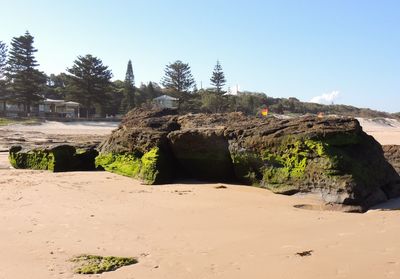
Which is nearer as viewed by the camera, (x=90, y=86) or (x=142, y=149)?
(x=142, y=149)

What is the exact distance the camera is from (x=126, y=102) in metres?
68.4

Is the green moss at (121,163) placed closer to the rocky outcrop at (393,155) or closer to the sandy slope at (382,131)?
the rocky outcrop at (393,155)

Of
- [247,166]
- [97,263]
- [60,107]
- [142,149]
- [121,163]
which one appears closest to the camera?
→ [97,263]

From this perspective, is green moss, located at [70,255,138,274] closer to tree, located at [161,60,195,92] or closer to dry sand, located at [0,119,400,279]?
dry sand, located at [0,119,400,279]

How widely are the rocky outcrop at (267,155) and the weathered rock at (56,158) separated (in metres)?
1.23

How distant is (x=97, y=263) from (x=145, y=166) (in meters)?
6.30

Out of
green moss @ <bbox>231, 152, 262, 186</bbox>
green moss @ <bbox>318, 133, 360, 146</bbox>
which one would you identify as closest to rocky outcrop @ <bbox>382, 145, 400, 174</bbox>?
green moss @ <bbox>318, 133, 360, 146</bbox>

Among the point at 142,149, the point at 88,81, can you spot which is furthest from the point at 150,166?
the point at 88,81

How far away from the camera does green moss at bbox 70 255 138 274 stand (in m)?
4.77

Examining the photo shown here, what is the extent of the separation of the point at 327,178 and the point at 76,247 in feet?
15.9

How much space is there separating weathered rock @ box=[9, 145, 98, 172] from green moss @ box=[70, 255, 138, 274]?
8818 millimetres

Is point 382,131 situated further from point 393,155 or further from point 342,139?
point 342,139

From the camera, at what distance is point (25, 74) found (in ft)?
185

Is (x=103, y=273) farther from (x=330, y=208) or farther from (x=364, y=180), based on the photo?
(x=364, y=180)
